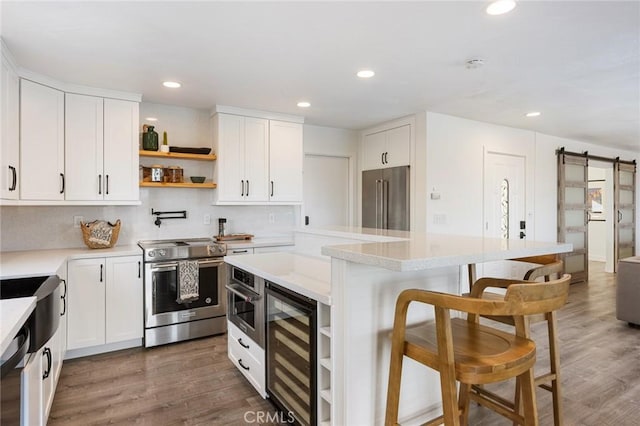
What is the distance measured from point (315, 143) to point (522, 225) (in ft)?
10.8

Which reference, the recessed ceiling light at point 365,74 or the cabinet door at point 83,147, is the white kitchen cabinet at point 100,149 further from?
the recessed ceiling light at point 365,74

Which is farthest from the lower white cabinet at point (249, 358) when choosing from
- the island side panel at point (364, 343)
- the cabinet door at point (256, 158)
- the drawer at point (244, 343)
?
the cabinet door at point (256, 158)

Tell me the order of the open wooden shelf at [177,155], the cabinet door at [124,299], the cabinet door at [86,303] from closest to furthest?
the cabinet door at [86,303]
the cabinet door at [124,299]
the open wooden shelf at [177,155]

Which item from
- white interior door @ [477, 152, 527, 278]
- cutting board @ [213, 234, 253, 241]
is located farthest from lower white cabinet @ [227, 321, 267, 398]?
white interior door @ [477, 152, 527, 278]

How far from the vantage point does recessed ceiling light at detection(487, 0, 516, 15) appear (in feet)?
6.44

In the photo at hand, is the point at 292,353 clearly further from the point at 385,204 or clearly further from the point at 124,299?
the point at 385,204

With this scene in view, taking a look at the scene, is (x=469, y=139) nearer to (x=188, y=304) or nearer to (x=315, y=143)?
(x=315, y=143)

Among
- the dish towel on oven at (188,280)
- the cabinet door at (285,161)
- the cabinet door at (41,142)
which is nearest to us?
the cabinet door at (41,142)

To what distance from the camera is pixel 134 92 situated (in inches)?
138

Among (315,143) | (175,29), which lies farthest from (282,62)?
(315,143)

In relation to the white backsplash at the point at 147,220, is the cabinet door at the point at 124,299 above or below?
below

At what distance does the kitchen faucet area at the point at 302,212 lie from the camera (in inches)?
65.4

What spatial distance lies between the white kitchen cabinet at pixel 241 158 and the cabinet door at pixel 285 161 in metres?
0.08

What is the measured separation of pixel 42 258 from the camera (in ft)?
9.45
